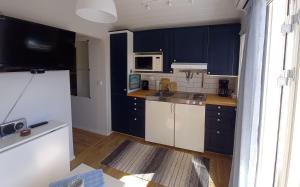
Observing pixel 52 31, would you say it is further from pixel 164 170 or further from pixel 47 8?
pixel 164 170

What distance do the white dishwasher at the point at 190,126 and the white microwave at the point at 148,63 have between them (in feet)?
2.82

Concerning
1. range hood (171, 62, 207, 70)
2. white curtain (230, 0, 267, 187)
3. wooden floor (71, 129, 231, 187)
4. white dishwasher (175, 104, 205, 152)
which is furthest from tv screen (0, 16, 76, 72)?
white curtain (230, 0, 267, 187)

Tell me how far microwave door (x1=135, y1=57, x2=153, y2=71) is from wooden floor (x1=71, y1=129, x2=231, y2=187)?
56.4 inches

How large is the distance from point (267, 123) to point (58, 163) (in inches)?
88.7

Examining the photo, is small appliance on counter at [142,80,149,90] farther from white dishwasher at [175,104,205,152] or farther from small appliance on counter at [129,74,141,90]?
white dishwasher at [175,104,205,152]

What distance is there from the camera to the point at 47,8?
6.77 feet

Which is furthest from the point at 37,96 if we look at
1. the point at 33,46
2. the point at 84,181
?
the point at 84,181

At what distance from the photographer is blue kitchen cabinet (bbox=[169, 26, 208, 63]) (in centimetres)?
287

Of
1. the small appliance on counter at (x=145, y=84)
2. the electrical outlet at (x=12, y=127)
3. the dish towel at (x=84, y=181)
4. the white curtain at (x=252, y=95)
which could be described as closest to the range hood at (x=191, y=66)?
the small appliance on counter at (x=145, y=84)

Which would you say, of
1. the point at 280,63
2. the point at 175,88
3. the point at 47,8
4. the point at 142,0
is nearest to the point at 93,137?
the point at 175,88

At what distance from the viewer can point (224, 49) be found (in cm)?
275

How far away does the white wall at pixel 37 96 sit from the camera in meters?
1.73

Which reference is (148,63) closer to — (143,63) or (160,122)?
(143,63)

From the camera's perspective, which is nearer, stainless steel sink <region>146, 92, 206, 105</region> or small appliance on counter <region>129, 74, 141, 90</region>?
stainless steel sink <region>146, 92, 206, 105</region>
